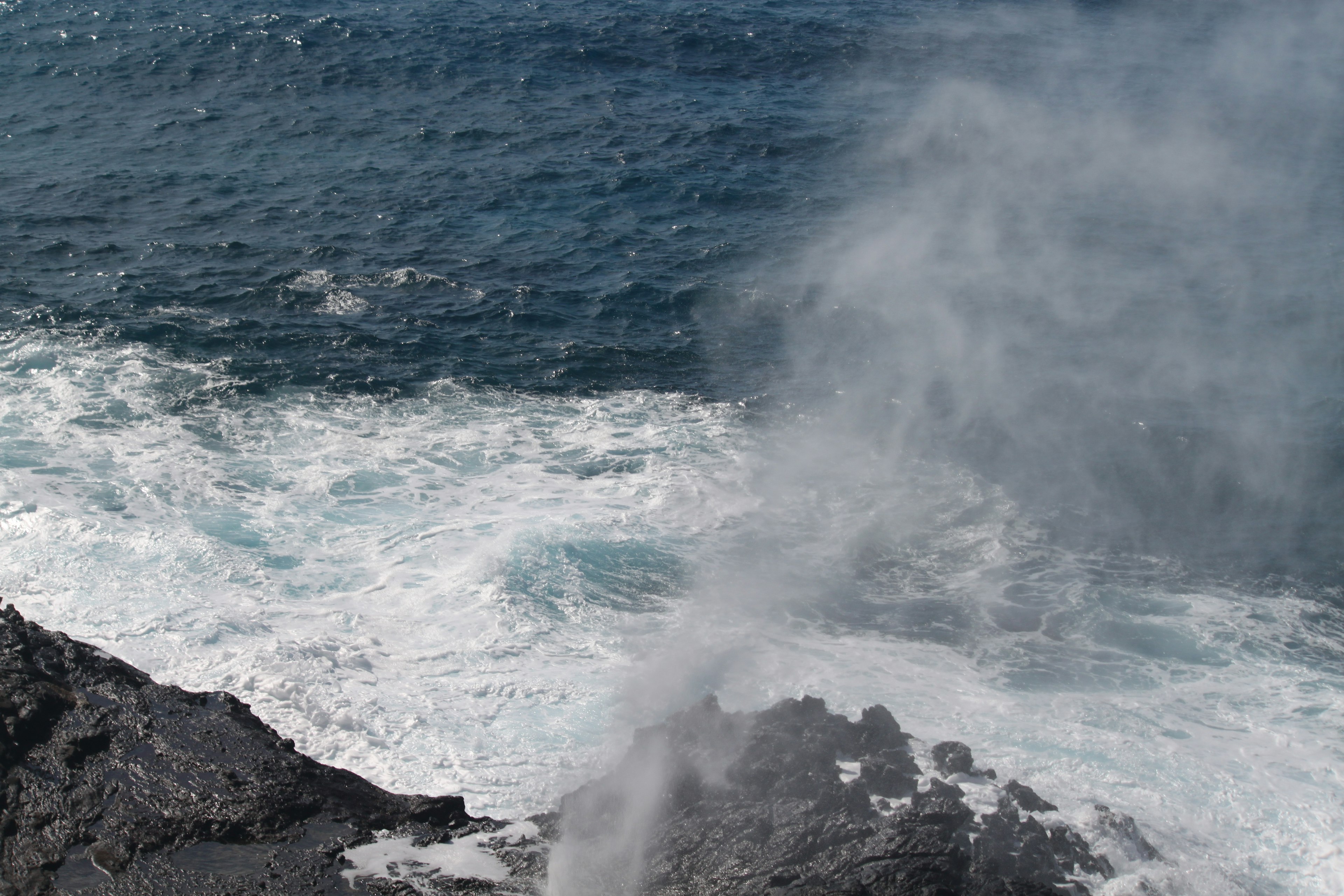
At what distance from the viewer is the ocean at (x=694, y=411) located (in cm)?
1600

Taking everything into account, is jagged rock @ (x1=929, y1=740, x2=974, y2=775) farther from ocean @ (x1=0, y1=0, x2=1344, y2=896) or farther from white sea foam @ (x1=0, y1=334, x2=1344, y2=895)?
ocean @ (x1=0, y1=0, x2=1344, y2=896)

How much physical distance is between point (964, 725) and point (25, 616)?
1544cm

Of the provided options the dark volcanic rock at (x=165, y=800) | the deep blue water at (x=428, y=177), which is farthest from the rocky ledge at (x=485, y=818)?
the deep blue water at (x=428, y=177)

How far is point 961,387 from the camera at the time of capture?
25047 mm

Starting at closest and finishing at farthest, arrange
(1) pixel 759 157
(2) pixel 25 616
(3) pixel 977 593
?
1. (2) pixel 25 616
2. (3) pixel 977 593
3. (1) pixel 759 157

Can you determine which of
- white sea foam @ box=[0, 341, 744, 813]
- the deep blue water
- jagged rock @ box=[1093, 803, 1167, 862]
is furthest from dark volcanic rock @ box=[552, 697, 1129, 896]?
the deep blue water

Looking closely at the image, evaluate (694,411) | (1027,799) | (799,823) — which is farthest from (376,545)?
(1027,799)

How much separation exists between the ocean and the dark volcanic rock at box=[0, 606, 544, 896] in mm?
1423

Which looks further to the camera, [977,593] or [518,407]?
[518,407]

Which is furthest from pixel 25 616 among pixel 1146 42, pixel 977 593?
pixel 1146 42

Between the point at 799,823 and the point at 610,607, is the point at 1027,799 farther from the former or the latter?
the point at 610,607

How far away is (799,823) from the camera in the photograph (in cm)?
1252

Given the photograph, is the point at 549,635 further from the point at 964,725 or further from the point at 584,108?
the point at 584,108

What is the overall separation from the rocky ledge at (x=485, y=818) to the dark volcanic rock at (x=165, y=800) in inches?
0.9
